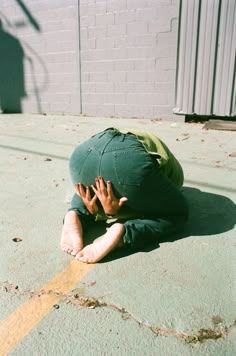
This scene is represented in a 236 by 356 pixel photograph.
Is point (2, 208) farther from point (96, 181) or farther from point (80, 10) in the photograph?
point (80, 10)

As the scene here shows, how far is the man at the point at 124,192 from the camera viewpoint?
2039 millimetres

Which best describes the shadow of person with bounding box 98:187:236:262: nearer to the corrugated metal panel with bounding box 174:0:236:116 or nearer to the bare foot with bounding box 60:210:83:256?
the bare foot with bounding box 60:210:83:256

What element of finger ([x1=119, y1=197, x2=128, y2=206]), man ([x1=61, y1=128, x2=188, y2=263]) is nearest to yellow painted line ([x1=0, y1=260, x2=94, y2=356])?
man ([x1=61, y1=128, x2=188, y2=263])

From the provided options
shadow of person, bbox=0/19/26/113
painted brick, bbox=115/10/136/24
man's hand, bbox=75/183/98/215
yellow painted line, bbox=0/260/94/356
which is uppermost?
painted brick, bbox=115/10/136/24

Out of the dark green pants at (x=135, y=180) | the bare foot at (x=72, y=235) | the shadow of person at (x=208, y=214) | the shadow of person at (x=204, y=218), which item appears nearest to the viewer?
the dark green pants at (x=135, y=180)

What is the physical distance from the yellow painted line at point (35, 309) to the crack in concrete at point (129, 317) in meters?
0.04

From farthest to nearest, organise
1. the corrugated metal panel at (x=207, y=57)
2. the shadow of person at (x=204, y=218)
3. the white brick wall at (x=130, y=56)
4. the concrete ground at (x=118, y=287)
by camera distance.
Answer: the white brick wall at (x=130, y=56), the corrugated metal panel at (x=207, y=57), the shadow of person at (x=204, y=218), the concrete ground at (x=118, y=287)

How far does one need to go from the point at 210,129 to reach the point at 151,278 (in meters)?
4.45

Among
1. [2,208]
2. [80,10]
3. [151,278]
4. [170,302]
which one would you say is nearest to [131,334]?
[170,302]

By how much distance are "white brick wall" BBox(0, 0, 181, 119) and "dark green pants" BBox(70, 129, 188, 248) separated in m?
4.71

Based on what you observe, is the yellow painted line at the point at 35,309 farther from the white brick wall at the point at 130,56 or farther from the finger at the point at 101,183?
the white brick wall at the point at 130,56

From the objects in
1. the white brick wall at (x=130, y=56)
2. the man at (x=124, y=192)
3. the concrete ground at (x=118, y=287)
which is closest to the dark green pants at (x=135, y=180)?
the man at (x=124, y=192)

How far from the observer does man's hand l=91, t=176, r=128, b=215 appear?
208cm

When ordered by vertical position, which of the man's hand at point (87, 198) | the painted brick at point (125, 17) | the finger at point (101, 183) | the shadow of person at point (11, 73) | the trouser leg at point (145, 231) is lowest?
the trouser leg at point (145, 231)
